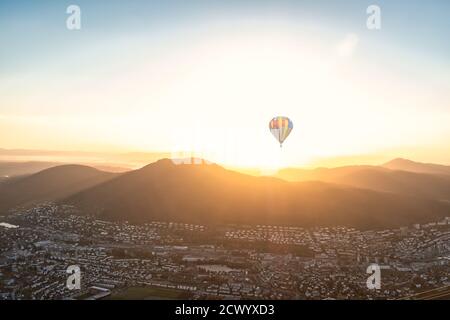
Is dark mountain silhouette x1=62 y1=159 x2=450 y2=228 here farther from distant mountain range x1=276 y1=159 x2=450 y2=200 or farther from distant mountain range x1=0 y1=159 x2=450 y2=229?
distant mountain range x1=276 y1=159 x2=450 y2=200

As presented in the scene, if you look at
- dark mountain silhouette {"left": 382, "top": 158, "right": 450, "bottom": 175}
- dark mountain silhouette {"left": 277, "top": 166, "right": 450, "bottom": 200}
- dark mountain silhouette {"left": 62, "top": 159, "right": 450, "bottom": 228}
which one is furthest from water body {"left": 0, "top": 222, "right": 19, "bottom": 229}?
dark mountain silhouette {"left": 382, "top": 158, "right": 450, "bottom": 175}

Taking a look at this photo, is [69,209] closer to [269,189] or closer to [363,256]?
[269,189]

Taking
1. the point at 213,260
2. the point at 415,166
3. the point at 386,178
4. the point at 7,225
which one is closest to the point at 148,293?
the point at 213,260

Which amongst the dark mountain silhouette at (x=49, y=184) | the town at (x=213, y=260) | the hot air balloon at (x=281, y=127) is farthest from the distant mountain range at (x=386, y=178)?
the hot air balloon at (x=281, y=127)

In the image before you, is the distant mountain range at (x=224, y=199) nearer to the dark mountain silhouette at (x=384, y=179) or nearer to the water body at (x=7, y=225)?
Answer: the dark mountain silhouette at (x=384, y=179)
